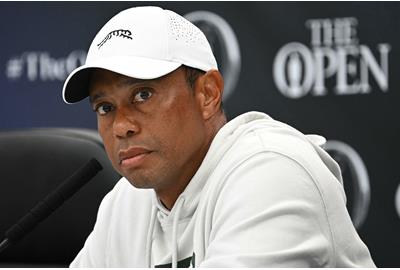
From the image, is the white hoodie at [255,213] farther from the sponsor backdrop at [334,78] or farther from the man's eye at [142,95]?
the sponsor backdrop at [334,78]

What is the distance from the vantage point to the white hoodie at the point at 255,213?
150 cm

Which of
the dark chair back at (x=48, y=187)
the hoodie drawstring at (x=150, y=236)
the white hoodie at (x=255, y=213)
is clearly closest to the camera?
the white hoodie at (x=255, y=213)

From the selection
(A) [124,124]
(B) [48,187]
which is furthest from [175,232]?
(B) [48,187]

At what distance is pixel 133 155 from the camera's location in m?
1.69

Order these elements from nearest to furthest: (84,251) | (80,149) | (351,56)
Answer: (84,251)
(80,149)
(351,56)

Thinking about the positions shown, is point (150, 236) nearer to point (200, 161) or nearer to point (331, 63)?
point (200, 161)

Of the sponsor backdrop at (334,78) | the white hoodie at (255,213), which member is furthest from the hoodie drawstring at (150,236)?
the sponsor backdrop at (334,78)

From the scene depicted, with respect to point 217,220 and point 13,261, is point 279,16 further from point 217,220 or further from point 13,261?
point 217,220

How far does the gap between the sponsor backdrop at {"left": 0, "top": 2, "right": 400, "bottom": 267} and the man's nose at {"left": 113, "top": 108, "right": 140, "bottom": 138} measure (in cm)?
175

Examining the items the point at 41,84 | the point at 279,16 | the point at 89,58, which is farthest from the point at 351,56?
the point at 89,58

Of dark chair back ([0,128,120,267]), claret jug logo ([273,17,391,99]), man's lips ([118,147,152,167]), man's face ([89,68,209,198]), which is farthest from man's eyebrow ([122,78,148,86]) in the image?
claret jug logo ([273,17,391,99])

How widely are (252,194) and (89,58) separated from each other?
0.40m

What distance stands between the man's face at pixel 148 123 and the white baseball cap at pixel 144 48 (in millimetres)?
31

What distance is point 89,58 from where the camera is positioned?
1730 mm
